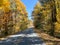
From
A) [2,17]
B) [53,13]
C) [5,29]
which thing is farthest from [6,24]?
[53,13]

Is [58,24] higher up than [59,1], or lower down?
lower down

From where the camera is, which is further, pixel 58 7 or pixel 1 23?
pixel 1 23

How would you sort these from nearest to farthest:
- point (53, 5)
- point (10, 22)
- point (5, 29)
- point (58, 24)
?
1. point (58, 24)
2. point (53, 5)
3. point (5, 29)
4. point (10, 22)

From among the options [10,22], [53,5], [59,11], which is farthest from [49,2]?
[10,22]

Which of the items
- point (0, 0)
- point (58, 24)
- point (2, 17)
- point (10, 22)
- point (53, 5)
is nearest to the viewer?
point (0, 0)

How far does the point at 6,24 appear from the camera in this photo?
139 ft

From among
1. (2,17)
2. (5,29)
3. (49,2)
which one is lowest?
(5,29)

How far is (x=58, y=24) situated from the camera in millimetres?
31875

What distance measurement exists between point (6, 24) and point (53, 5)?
13577 millimetres

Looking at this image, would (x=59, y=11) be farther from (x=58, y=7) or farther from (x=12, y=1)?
(x=12, y=1)

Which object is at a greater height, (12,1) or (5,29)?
(12,1)

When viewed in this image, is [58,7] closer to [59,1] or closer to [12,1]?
[59,1]

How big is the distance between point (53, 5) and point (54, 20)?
2.89 m

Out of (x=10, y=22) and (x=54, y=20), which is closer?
(x=54, y=20)
